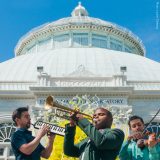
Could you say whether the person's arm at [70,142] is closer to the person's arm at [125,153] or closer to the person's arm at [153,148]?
the person's arm at [125,153]

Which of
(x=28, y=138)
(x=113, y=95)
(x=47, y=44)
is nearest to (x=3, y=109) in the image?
(x=113, y=95)

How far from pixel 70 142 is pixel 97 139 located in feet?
2.44

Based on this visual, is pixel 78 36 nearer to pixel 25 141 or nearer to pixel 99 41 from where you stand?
pixel 99 41

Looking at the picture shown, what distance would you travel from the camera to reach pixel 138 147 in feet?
24.0

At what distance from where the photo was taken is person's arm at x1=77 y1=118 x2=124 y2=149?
6309mm

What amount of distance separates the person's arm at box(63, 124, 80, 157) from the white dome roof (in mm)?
24751

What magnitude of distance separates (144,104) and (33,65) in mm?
9933

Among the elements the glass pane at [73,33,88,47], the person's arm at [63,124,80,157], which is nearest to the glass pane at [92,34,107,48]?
the glass pane at [73,33,88,47]

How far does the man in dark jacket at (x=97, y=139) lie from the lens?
634 cm

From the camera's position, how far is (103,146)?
6.34 meters

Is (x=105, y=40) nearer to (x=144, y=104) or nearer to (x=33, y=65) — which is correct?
(x=33, y=65)

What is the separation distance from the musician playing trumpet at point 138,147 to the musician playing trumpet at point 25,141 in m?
1.26

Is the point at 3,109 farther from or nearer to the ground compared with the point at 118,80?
nearer to the ground

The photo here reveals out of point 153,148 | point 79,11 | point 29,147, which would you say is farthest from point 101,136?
point 79,11
